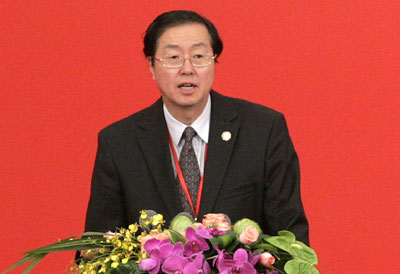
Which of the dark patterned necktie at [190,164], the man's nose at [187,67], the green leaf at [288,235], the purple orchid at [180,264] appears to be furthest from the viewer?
the dark patterned necktie at [190,164]

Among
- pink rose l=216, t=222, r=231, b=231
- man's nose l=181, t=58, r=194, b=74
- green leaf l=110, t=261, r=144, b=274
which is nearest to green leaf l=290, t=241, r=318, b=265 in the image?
pink rose l=216, t=222, r=231, b=231

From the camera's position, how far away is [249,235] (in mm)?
1725

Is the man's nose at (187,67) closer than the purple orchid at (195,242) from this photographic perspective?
No

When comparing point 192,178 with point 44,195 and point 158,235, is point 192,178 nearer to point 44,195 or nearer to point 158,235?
point 158,235

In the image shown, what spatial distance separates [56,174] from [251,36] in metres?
0.90

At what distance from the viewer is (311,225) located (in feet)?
11.8

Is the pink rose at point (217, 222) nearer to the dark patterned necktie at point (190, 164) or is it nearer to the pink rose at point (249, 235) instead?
the pink rose at point (249, 235)

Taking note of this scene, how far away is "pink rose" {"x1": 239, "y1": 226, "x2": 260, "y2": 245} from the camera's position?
1.72 m

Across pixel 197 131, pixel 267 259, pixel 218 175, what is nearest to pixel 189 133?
pixel 197 131

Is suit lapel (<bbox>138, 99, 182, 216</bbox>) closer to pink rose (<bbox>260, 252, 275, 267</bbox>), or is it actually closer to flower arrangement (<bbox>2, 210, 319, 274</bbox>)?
flower arrangement (<bbox>2, 210, 319, 274</bbox>)

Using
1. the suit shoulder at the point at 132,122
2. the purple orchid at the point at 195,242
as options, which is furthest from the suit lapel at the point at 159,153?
the purple orchid at the point at 195,242

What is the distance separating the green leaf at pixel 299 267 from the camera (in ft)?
5.61

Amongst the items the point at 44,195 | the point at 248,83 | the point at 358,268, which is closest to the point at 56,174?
the point at 44,195

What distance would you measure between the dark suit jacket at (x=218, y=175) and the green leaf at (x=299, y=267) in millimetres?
755
